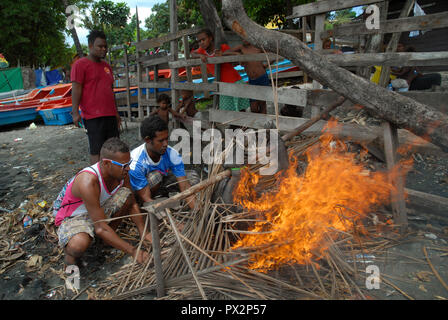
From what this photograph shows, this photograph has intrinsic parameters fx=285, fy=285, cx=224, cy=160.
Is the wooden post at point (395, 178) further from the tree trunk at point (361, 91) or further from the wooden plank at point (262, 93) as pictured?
the wooden plank at point (262, 93)

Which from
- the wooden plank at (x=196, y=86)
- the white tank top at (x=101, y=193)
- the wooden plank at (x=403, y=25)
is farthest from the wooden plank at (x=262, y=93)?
the white tank top at (x=101, y=193)

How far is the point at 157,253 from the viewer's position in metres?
2.04

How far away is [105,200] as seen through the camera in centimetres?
308

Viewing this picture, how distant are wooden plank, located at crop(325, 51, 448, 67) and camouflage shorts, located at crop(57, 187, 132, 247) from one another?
2.94m

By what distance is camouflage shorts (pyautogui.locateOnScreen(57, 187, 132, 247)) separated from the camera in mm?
2750

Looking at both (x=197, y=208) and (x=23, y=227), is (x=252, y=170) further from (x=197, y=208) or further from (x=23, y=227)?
(x=23, y=227)

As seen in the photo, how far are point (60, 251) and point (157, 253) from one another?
176 cm

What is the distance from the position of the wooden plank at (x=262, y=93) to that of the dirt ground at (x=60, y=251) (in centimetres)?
197

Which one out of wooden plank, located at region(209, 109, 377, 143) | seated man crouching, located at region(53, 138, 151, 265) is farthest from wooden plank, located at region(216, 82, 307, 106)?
seated man crouching, located at region(53, 138, 151, 265)

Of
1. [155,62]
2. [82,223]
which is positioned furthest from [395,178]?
[155,62]

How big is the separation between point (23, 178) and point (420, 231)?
246 inches

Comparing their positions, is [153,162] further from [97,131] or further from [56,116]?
[56,116]

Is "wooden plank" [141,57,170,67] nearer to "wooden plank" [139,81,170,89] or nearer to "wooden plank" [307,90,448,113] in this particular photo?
"wooden plank" [139,81,170,89]
